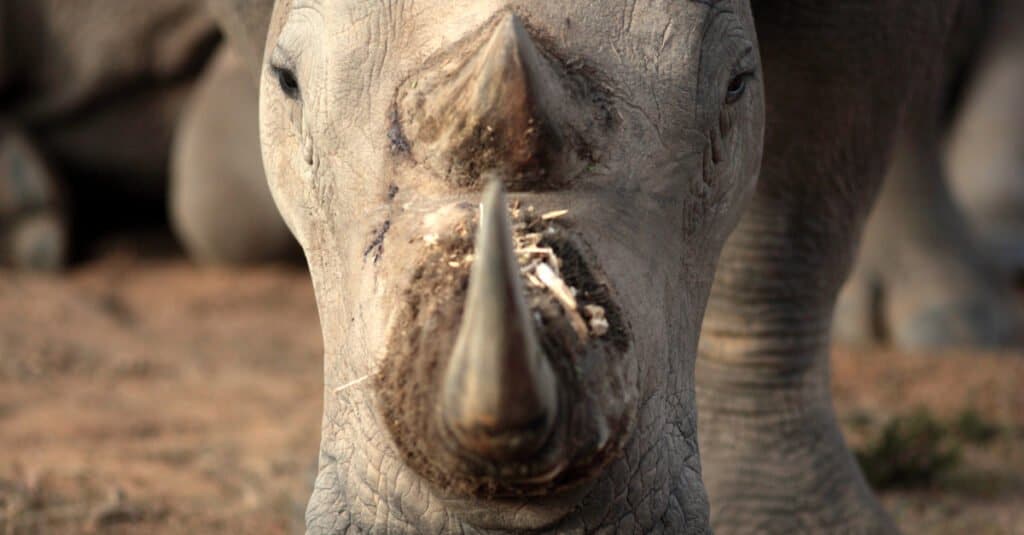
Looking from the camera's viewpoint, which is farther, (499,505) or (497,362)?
(499,505)

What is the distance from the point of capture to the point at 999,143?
18.2 feet

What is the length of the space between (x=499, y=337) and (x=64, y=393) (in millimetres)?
3051

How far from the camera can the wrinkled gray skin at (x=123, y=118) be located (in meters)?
5.58

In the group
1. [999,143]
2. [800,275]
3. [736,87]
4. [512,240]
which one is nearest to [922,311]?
[999,143]

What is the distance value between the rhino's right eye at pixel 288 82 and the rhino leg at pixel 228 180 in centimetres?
365

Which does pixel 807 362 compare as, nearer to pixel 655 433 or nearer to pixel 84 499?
pixel 655 433

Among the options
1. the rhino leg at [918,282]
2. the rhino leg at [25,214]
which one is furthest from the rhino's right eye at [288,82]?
the rhino leg at [25,214]

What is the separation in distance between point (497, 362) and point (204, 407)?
286 cm

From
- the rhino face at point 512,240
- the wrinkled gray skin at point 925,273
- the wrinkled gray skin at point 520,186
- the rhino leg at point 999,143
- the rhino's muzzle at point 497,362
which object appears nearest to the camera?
the rhino's muzzle at point 497,362

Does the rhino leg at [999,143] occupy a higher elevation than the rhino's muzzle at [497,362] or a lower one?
lower

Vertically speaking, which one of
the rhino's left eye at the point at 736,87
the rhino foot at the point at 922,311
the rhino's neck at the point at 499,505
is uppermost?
the rhino's left eye at the point at 736,87

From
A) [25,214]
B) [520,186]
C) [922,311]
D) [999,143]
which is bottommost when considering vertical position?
[922,311]

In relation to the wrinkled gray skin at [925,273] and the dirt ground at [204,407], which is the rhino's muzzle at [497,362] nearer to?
the dirt ground at [204,407]

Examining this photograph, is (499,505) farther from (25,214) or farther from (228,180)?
(25,214)
